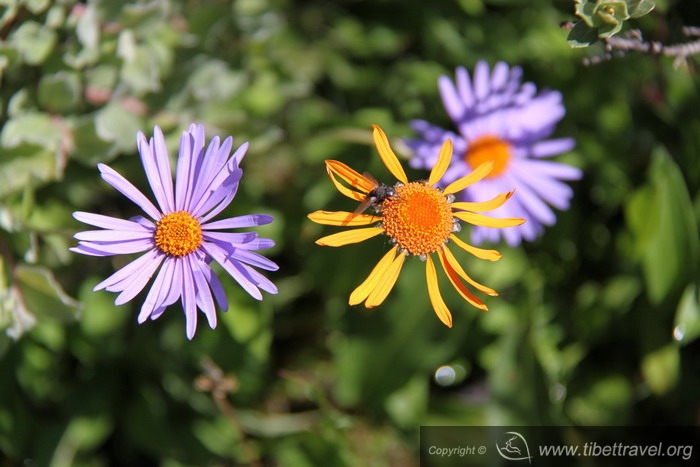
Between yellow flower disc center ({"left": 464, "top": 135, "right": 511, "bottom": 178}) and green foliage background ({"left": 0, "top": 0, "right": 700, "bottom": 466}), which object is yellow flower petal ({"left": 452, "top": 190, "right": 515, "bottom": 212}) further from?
green foliage background ({"left": 0, "top": 0, "right": 700, "bottom": 466})

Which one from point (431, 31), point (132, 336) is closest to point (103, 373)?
point (132, 336)

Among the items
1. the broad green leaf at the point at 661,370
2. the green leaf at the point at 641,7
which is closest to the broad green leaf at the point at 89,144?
the green leaf at the point at 641,7

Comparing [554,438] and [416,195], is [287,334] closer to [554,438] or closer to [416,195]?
[554,438]

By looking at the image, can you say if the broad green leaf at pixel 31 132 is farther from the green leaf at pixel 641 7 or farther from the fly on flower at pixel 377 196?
the green leaf at pixel 641 7

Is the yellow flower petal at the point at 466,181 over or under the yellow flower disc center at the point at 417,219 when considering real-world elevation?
over

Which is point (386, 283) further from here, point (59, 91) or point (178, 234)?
point (59, 91)

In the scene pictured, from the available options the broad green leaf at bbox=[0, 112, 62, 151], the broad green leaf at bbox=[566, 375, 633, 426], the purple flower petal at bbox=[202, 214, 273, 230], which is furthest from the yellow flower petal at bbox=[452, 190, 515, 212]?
the broad green leaf at bbox=[566, 375, 633, 426]
